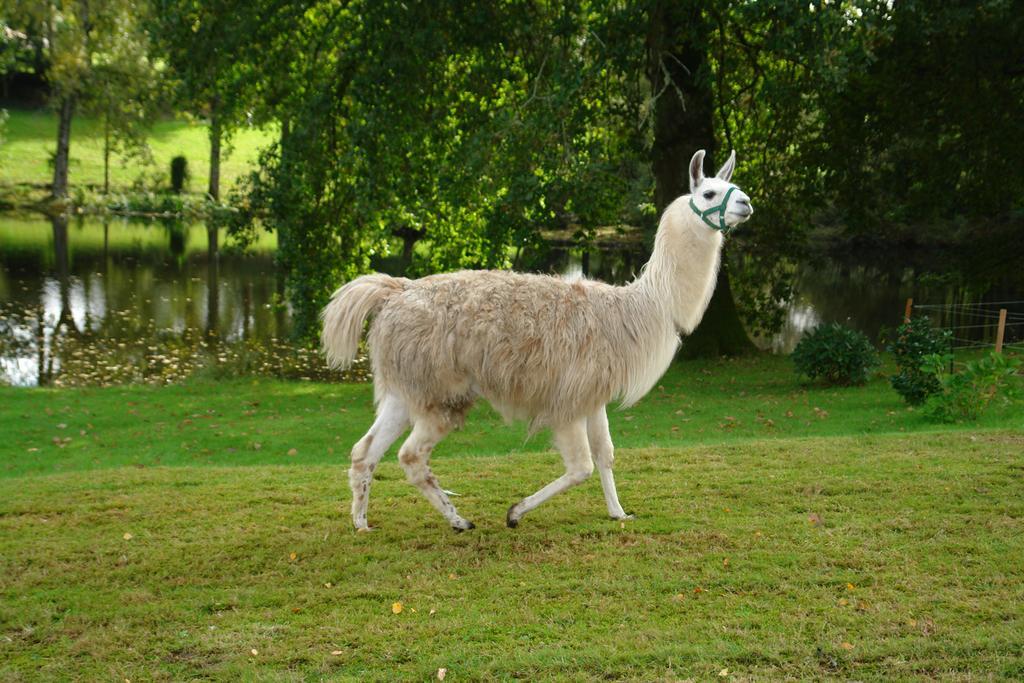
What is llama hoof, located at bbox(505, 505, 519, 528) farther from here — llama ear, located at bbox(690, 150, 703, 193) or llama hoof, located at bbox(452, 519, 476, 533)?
llama ear, located at bbox(690, 150, 703, 193)

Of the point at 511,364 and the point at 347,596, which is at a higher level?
the point at 511,364

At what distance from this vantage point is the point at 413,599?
17.7ft

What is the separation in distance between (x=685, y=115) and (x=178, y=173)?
3747 cm

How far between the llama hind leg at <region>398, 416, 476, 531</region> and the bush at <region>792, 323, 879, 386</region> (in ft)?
31.0

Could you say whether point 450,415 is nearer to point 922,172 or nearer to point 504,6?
point 504,6

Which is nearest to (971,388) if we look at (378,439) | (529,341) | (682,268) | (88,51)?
(682,268)

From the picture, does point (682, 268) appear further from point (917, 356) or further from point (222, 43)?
point (222, 43)

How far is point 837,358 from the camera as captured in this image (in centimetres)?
1430

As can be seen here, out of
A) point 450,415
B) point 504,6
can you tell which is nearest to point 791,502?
point 450,415

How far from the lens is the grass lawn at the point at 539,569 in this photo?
4.62 meters

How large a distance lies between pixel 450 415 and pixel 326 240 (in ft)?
34.0

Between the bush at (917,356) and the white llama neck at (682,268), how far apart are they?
252 inches

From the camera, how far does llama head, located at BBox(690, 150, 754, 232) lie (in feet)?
20.2

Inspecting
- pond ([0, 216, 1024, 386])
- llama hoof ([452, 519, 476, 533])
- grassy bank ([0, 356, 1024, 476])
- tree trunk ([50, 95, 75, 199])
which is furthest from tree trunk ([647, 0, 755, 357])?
tree trunk ([50, 95, 75, 199])
